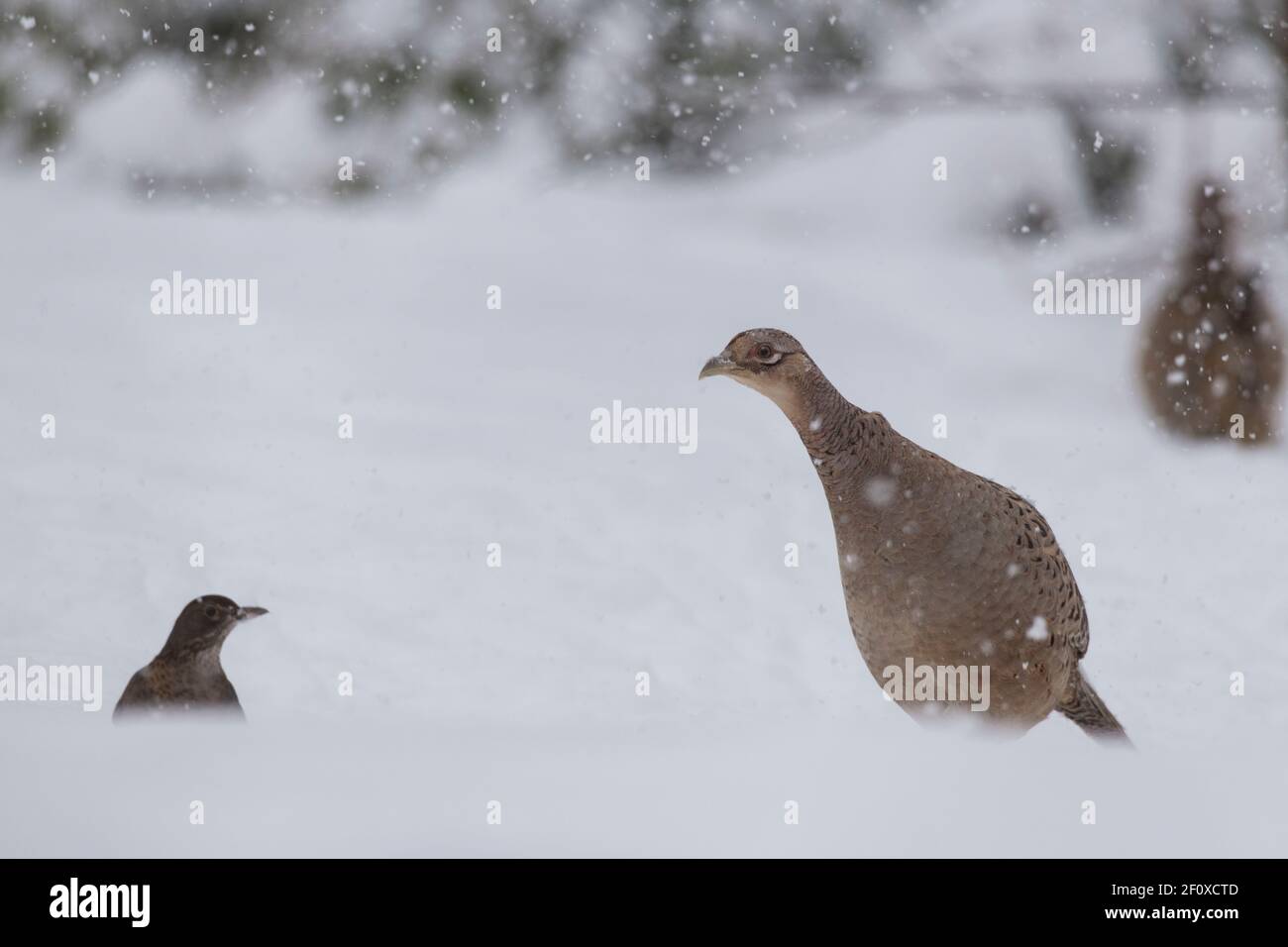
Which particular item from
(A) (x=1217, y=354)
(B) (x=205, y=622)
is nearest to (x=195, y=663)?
(B) (x=205, y=622)

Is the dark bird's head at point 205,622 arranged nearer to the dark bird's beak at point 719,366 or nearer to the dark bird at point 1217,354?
the dark bird's beak at point 719,366

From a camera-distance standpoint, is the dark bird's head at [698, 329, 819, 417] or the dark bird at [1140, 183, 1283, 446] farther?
the dark bird at [1140, 183, 1283, 446]

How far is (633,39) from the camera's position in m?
2.91

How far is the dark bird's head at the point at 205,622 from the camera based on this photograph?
6.01 ft

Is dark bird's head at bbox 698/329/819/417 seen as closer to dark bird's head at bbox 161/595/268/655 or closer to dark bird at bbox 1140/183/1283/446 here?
dark bird's head at bbox 161/595/268/655

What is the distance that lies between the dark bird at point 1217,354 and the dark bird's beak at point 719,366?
1.41 metres

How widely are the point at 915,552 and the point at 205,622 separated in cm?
96

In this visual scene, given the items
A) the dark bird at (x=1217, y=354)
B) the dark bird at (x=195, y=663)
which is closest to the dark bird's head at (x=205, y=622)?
the dark bird at (x=195, y=663)

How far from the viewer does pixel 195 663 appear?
6.03 ft

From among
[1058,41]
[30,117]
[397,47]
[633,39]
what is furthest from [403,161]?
[1058,41]

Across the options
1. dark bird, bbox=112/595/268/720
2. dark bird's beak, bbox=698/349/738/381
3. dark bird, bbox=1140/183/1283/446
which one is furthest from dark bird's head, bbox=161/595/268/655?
dark bird, bbox=1140/183/1283/446

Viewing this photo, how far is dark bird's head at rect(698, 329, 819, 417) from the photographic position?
64.9 inches

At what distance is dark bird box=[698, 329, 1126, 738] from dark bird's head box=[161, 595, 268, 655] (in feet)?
2.43

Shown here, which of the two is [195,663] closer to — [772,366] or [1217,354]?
[772,366]
